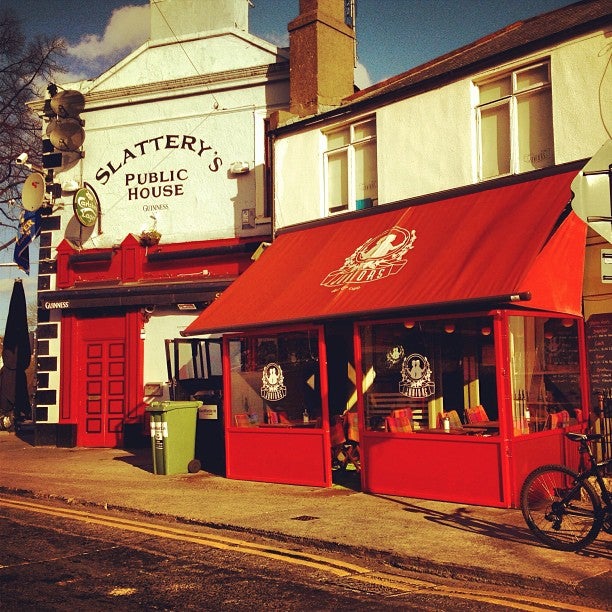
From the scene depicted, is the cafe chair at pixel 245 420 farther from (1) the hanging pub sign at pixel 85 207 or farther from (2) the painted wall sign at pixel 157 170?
(1) the hanging pub sign at pixel 85 207

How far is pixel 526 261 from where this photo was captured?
33.2 feet

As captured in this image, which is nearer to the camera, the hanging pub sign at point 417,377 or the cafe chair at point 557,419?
the cafe chair at point 557,419

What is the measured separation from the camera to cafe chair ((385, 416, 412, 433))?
11.5m

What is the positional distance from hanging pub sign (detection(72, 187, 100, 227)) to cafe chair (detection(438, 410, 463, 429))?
10782 mm

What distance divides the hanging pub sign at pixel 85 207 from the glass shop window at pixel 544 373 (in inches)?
449

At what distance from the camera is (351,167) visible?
1474 centimetres

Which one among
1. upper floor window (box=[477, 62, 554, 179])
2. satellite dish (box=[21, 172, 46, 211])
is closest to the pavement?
upper floor window (box=[477, 62, 554, 179])

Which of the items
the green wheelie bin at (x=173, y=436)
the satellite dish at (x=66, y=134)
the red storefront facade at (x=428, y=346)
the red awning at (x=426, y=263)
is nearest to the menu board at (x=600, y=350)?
the red storefront facade at (x=428, y=346)

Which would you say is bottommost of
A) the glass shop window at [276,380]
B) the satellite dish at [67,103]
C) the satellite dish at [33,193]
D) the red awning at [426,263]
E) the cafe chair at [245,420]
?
the cafe chair at [245,420]

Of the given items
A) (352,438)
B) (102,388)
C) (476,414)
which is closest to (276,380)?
(352,438)

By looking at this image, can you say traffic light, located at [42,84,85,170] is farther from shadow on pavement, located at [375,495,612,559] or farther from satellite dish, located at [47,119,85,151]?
shadow on pavement, located at [375,495,612,559]

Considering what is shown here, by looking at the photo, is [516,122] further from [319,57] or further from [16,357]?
[16,357]

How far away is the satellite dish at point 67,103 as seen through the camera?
19.5 m

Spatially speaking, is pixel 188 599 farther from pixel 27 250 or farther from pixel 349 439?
pixel 27 250
